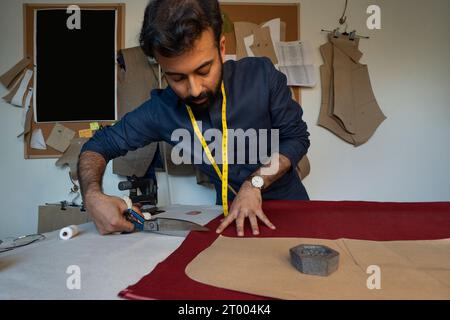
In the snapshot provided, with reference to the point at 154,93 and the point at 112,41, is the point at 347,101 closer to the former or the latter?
the point at 154,93

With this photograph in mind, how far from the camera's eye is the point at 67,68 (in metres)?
2.60

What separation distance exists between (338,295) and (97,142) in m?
1.17

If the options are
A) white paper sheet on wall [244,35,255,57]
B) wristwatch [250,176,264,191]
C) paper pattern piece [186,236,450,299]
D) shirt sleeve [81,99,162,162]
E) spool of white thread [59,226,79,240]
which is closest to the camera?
paper pattern piece [186,236,450,299]

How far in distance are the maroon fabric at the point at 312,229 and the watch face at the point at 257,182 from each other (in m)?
0.12

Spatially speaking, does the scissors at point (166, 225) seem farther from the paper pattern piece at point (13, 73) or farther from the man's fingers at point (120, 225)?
the paper pattern piece at point (13, 73)

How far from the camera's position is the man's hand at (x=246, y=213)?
0.98 m

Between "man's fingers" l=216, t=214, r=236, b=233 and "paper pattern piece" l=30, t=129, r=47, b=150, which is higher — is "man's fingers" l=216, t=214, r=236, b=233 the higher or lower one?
the lower one

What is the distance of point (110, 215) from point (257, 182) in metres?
0.52

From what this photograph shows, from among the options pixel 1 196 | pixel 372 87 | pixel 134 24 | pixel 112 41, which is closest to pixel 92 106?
pixel 112 41

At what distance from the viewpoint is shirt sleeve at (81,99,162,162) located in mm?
1399

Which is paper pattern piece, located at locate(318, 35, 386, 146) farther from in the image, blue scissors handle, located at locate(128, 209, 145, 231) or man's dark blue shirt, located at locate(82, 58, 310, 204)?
blue scissors handle, located at locate(128, 209, 145, 231)

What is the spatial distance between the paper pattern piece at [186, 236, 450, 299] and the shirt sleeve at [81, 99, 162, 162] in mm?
788

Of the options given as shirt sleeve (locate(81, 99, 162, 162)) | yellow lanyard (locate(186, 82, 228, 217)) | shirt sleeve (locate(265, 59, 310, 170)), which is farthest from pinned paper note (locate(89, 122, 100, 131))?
shirt sleeve (locate(265, 59, 310, 170))

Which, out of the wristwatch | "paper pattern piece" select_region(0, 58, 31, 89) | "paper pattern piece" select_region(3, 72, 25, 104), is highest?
"paper pattern piece" select_region(0, 58, 31, 89)
